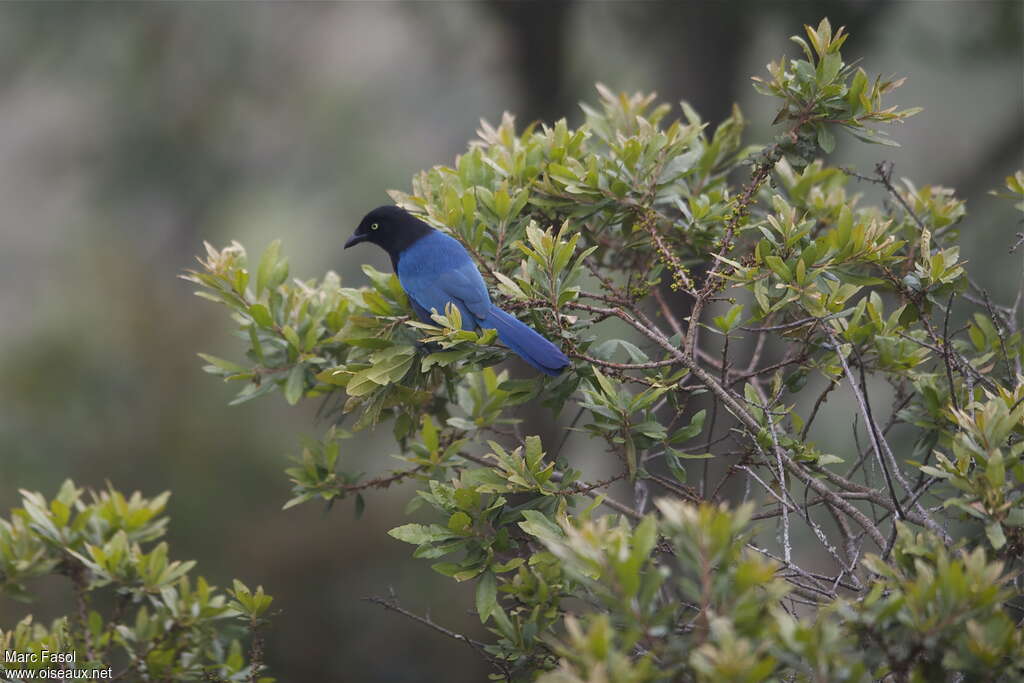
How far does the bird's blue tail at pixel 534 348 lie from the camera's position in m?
2.79

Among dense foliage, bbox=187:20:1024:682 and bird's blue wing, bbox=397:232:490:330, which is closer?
dense foliage, bbox=187:20:1024:682

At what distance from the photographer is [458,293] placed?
10.2 ft

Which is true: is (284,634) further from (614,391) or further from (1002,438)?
(1002,438)

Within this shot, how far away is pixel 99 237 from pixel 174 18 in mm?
2435

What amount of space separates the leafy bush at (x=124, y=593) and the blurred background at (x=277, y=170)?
4.53 feet

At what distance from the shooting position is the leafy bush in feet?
10.3

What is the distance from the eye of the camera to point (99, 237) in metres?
9.93

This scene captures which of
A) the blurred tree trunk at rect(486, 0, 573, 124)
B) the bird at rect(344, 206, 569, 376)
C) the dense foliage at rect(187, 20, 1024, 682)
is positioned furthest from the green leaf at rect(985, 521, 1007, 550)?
the blurred tree trunk at rect(486, 0, 573, 124)

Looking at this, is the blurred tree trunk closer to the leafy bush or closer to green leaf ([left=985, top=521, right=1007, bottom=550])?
the leafy bush

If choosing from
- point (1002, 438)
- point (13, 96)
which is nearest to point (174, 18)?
point (13, 96)

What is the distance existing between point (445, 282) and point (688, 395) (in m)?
0.86

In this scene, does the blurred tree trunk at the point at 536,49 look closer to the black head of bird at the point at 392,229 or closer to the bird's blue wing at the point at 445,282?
the black head of bird at the point at 392,229

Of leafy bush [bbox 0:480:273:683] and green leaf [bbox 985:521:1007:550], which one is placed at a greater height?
green leaf [bbox 985:521:1007:550]

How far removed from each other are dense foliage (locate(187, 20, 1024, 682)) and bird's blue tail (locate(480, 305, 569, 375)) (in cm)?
5
